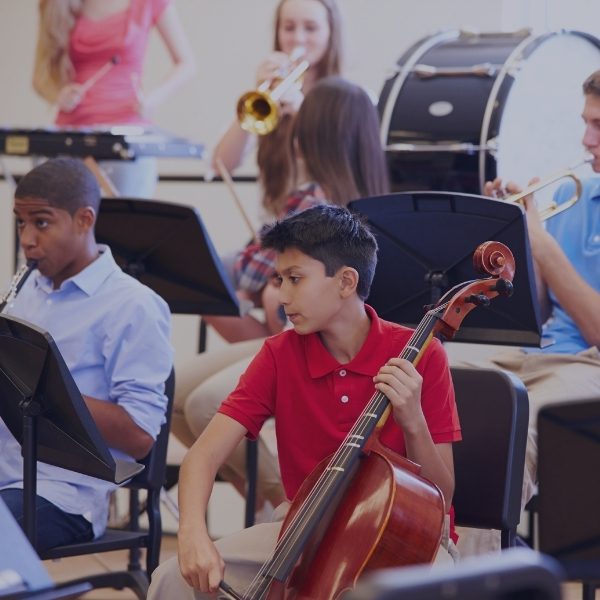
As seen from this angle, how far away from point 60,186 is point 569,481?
5.34ft

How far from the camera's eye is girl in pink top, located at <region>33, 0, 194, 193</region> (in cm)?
469

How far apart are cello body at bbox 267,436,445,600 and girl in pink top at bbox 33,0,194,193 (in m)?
3.04

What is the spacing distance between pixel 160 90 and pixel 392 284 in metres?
2.32

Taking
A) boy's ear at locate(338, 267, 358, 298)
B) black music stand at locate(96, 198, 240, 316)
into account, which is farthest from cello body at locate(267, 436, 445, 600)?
black music stand at locate(96, 198, 240, 316)

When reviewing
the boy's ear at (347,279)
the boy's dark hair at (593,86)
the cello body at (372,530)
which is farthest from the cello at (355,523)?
the boy's dark hair at (593,86)

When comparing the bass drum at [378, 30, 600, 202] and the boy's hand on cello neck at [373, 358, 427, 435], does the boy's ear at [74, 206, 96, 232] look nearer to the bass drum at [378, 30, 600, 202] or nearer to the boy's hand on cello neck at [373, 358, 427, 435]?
the boy's hand on cello neck at [373, 358, 427, 435]

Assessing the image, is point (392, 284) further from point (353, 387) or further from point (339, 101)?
point (339, 101)

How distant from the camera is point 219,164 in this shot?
4.20 meters

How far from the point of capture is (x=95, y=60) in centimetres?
472

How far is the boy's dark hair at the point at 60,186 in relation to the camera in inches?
106

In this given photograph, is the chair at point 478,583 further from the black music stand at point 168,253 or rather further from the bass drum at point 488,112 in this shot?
the bass drum at point 488,112

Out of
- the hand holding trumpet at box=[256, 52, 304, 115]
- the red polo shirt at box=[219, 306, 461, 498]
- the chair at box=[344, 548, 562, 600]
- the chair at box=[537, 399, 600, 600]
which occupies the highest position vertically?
the hand holding trumpet at box=[256, 52, 304, 115]

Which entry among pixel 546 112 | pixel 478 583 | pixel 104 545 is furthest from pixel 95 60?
pixel 478 583

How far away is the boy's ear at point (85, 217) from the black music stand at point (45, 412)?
574 mm
